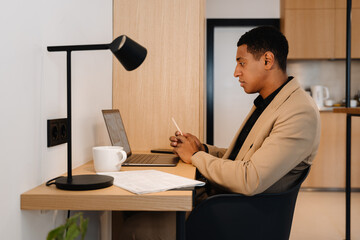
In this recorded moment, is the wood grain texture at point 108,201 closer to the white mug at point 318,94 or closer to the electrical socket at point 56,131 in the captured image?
the electrical socket at point 56,131

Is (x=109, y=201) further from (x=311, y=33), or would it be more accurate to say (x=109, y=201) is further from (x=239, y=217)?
(x=311, y=33)

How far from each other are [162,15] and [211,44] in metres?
2.51

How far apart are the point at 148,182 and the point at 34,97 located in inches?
16.2

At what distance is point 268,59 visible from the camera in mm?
1576

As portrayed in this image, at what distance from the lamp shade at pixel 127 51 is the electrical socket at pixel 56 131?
1.15 feet

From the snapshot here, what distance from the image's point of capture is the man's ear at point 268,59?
157 centimetres

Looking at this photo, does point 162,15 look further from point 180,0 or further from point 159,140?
point 159,140

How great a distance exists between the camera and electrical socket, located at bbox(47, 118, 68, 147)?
1135 mm

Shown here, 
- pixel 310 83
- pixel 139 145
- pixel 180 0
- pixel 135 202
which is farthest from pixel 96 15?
pixel 310 83

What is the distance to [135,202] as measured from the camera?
37.0 inches

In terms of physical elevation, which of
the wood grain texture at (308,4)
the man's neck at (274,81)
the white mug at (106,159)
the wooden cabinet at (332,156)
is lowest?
the wooden cabinet at (332,156)

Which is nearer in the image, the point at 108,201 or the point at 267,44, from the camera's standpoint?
the point at 108,201

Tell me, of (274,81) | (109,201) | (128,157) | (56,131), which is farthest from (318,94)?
(109,201)

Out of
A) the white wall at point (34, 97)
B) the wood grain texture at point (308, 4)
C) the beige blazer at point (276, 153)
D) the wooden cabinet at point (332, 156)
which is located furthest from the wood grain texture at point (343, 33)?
the white wall at point (34, 97)
